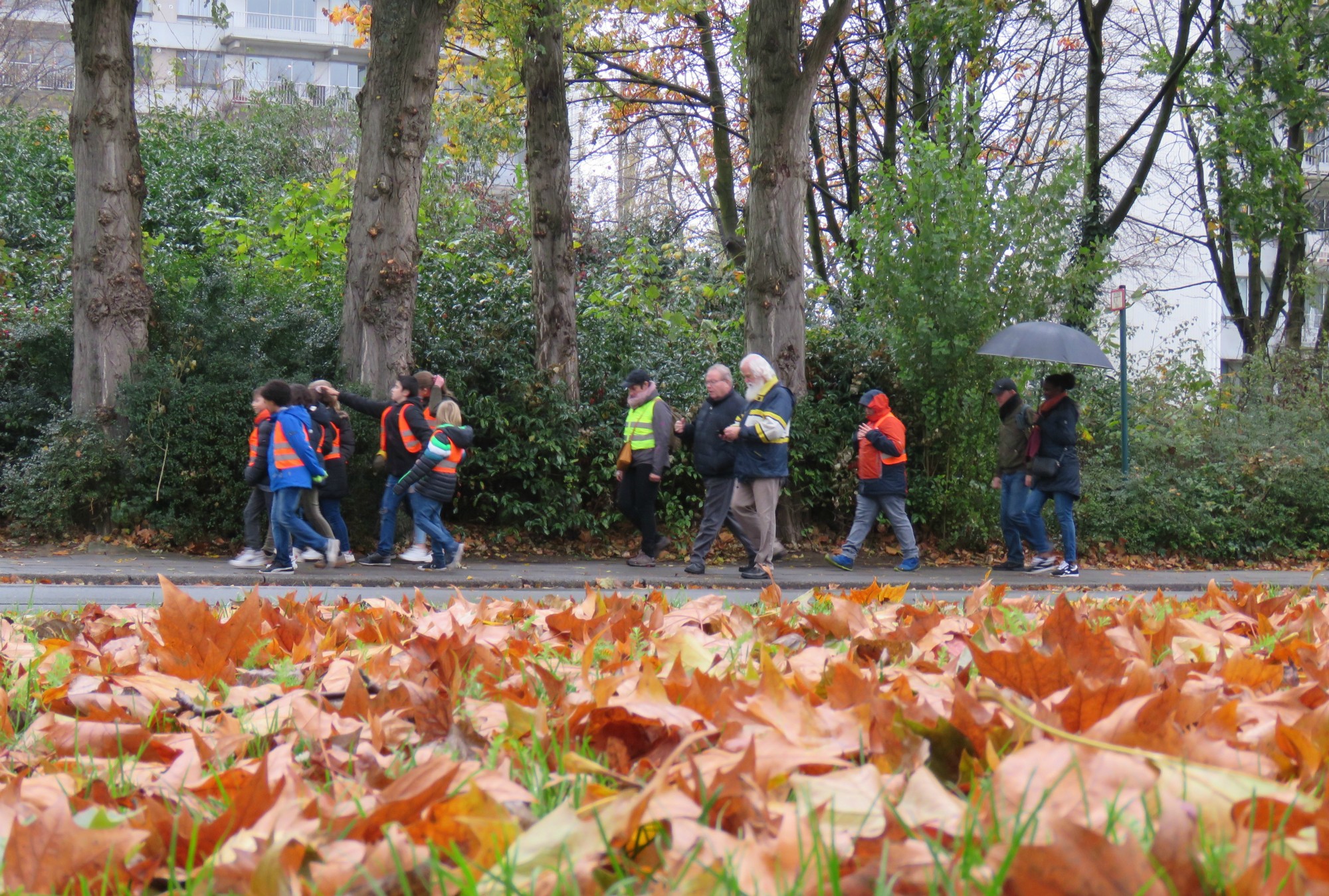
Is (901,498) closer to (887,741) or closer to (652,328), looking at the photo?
(652,328)

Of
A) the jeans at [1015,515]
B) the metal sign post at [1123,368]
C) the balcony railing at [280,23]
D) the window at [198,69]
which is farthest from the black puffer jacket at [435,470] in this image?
the balcony railing at [280,23]

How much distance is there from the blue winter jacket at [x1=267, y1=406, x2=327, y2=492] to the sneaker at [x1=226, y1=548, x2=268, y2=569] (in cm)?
81

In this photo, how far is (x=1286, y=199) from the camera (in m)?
21.1

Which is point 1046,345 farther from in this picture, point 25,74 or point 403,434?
point 25,74

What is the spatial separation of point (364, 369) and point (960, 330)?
288 inches

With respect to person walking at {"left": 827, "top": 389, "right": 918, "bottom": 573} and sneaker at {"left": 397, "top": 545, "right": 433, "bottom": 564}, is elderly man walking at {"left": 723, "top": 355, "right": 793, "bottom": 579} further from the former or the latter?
sneaker at {"left": 397, "top": 545, "right": 433, "bottom": 564}

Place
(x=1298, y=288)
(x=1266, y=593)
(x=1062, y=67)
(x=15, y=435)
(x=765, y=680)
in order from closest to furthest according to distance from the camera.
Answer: (x=765, y=680)
(x=1266, y=593)
(x=15, y=435)
(x=1298, y=288)
(x=1062, y=67)

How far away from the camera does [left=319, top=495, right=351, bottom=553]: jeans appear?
12352 millimetres

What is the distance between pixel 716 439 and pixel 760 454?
0.51 metres

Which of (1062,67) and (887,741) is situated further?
(1062,67)

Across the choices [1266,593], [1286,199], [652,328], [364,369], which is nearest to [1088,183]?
[1286,199]

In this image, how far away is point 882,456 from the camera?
1265cm

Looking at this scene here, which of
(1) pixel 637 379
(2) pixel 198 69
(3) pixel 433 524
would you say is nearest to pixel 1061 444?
(1) pixel 637 379

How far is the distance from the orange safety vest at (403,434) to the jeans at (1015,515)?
21.9 ft
